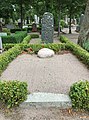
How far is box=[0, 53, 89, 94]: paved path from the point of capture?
546cm

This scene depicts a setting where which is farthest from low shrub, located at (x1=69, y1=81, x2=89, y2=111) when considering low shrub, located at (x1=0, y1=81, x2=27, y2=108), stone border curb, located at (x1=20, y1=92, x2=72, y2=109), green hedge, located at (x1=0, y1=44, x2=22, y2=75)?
green hedge, located at (x1=0, y1=44, x2=22, y2=75)

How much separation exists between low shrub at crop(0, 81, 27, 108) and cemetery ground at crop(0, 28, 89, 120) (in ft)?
0.49

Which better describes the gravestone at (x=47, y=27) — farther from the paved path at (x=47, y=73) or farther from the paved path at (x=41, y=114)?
the paved path at (x=41, y=114)

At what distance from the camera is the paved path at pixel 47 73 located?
546cm

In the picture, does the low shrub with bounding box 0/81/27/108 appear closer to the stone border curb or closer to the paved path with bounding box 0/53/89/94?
the stone border curb

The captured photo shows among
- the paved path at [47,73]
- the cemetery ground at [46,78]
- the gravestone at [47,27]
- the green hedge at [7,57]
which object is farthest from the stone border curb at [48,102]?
the gravestone at [47,27]

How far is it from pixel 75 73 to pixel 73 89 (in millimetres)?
2366

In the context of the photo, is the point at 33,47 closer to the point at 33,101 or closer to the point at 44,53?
the point at 44,53

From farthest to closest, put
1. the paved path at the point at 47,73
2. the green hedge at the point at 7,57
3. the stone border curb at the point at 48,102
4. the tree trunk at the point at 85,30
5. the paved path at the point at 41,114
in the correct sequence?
the tree trunk at the point at 85,30, the green hedge at the point at 7,57, the paved path at the point at 47,73, the stone border curb at the point at 48,102, the paved path at the point at 41,114

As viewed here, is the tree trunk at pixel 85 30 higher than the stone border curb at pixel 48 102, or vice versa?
the tree trunk at pixel 85 30

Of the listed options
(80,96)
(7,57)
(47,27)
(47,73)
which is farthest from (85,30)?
(80,96)

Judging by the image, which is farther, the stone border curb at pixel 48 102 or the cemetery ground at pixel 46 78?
the stone border curb at pixel 48 102

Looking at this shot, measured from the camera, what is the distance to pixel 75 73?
676 cm

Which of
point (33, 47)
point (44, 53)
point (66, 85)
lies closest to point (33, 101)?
point (66, 85)
